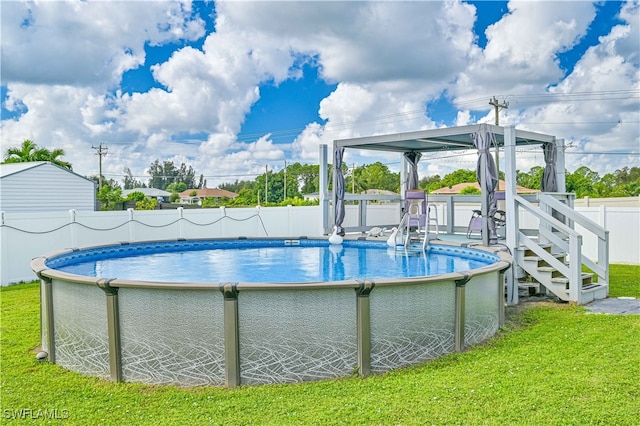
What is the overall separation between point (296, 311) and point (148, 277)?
3.48 metres

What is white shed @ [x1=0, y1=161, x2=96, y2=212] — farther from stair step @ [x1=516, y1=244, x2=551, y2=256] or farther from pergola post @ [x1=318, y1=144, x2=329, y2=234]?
stair step @ [x1=516, y1=244, x2=551, y2=256]

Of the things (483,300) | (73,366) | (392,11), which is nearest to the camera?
(73,366)

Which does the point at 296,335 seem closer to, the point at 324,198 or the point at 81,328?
the point at 81,328

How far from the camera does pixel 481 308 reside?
206 inches

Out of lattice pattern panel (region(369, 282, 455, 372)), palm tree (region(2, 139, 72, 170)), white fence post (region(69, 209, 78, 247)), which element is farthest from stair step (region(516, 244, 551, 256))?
palm tree (region(2, 139, 72, 170))

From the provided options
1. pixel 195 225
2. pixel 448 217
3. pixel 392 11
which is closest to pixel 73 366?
pixel 195 225

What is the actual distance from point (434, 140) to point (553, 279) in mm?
4062

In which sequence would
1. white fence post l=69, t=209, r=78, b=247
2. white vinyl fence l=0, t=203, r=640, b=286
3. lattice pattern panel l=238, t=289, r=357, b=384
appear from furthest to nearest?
white fence post l=69, t=209, r=78, b=247, white vinyl fence l=0, t=203, r=640, b=286, lattice pattern panel l=238, t=289, r=357, b=384

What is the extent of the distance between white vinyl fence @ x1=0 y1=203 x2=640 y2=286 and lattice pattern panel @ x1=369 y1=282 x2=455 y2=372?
7.16 metres

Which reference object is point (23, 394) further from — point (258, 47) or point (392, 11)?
point (258, 47)

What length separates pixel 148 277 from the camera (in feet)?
22.7

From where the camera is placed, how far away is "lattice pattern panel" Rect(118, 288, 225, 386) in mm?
4117

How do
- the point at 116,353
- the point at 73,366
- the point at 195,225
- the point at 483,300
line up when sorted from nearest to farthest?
the point at 116,353
the point at 73,366
the point at 483,300
the point at 195,225

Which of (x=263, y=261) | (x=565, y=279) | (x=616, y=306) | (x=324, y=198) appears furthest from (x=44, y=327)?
(x=324, y=198)
